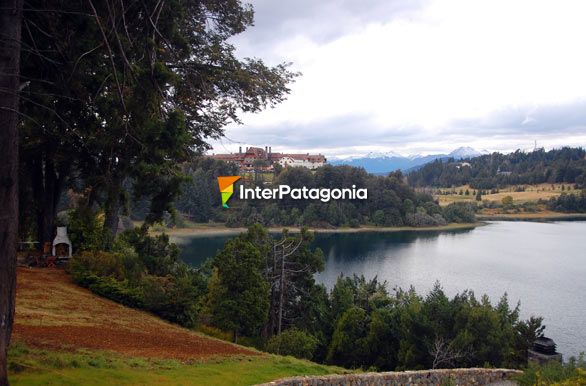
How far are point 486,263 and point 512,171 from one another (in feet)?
363

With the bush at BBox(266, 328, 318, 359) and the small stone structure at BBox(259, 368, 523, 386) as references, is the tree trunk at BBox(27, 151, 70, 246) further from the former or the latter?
the small stone structure at BBox(259, 368, 523, 386)

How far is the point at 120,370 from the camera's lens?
581 centimetres

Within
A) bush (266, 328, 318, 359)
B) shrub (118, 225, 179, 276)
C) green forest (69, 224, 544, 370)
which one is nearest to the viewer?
green forest (69, 224, 544, 370)

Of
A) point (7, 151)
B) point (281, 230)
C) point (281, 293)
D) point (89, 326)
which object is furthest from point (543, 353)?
point (281, 230)

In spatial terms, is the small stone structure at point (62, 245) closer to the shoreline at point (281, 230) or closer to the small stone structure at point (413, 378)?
the small stone structure at point (413, 378)

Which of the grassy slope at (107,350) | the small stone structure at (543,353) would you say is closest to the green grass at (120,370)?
the grassy slope at (107,350)

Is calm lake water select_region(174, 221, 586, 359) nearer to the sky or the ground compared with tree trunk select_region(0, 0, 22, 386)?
nearer to the ground

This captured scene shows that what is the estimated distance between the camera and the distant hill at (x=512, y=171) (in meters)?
112

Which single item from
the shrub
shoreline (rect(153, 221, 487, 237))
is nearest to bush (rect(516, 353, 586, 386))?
the shrub

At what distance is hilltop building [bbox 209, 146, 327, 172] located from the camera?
8838cm

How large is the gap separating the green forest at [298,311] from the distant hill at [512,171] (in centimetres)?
10473

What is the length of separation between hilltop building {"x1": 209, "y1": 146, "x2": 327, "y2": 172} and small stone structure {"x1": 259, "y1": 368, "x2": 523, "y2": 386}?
66467 millimetres

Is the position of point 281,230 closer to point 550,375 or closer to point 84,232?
point 84,232

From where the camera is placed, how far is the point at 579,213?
86500 mm
